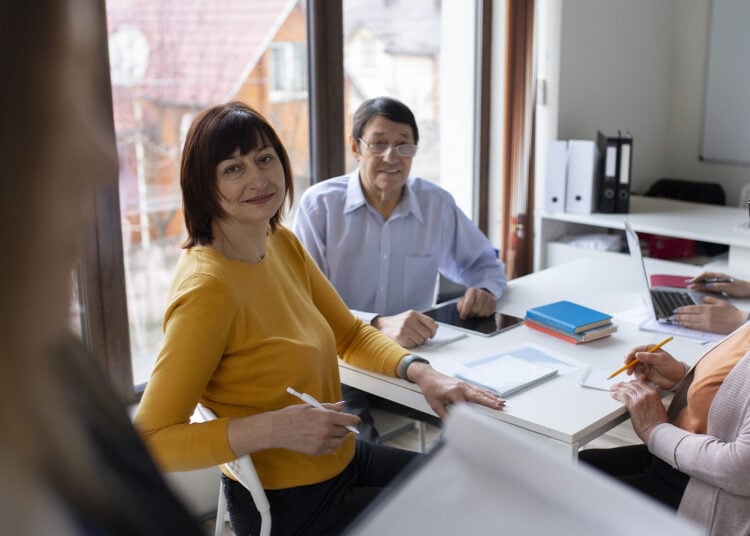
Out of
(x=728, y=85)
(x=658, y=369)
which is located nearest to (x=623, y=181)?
(x=728, y=85)

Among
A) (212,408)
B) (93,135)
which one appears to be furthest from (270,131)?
(93,135)

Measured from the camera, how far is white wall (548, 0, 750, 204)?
12.9 ft

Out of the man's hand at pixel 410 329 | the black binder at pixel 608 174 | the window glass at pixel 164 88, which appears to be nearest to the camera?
the man's hand at pixel 410 329

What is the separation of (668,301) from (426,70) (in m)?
1.77

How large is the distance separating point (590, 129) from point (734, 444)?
2.79 m

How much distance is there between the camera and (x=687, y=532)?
0.48m

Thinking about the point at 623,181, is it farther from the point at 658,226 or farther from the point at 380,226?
the point at 380,226

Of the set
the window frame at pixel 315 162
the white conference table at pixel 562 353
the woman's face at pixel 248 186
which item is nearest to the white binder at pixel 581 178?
the window frame at pixel 315 162

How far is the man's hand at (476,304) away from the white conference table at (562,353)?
0.26ft

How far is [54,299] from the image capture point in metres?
0.38

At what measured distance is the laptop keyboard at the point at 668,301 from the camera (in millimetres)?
2397

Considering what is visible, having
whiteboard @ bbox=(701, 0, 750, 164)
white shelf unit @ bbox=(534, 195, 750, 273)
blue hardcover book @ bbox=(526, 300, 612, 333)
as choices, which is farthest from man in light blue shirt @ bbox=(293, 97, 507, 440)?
whiteboard @ bbox=(701, 0, 750, 164)

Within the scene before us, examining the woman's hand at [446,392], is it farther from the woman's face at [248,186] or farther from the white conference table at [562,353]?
the woman's face at [248,186]

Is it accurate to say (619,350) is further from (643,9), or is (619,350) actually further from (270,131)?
(643,9)
